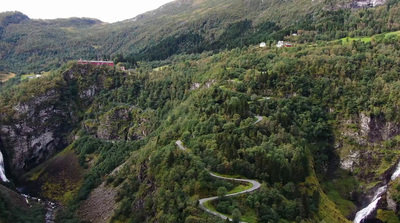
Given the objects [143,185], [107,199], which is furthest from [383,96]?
[107,199]

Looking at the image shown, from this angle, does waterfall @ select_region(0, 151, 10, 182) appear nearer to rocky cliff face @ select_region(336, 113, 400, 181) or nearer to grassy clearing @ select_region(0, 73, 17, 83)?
grassy clearing @ select_region(0, 73, 17, 83)

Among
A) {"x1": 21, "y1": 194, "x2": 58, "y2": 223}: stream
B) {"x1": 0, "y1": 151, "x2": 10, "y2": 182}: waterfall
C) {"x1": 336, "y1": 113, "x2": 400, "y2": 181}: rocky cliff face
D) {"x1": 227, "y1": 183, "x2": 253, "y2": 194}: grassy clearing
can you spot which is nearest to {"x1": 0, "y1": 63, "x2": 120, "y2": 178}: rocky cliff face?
{"x1": 0, "y1": 151, "x2": 10, "y2": 182}: waterfall

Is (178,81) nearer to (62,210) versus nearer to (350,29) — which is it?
(62,210)

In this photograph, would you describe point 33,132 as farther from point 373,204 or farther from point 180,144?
point 373,204

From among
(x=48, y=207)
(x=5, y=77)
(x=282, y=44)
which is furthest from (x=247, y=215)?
(x=5, y=77)

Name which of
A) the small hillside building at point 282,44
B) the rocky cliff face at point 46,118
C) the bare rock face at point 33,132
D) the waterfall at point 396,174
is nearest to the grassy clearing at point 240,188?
the waterfall at point 396,174
